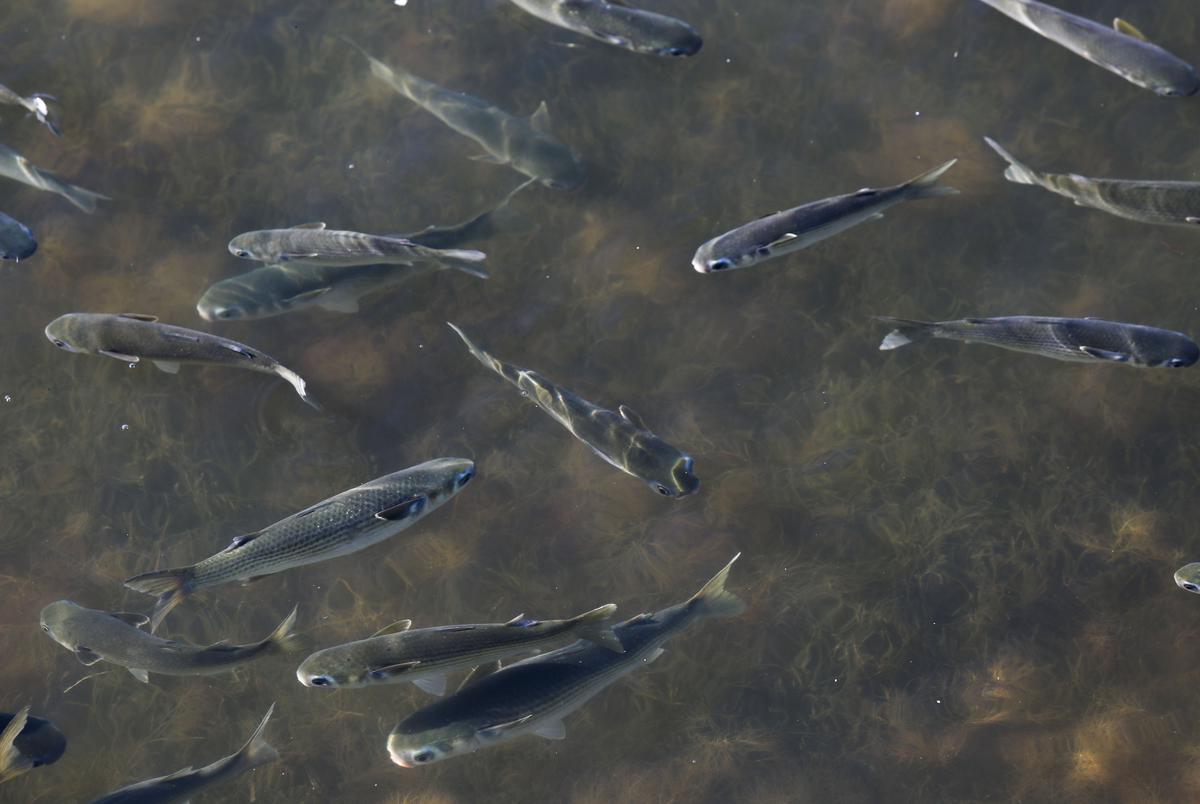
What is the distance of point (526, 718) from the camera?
4.82 metres

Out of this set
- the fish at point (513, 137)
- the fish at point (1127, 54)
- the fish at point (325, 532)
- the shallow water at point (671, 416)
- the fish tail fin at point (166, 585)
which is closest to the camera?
the fish at point (325, 532)

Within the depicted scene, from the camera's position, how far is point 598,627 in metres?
4.84

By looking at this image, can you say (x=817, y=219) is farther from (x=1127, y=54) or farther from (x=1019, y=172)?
(x=1127, y=54)

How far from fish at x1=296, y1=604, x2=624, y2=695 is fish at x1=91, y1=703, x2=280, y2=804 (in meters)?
0.74

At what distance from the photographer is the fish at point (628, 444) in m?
5.05

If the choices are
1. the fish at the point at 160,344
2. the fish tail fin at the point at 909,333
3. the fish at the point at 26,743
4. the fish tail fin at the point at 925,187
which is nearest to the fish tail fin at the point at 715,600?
the fish tail fin at the point at 909,333

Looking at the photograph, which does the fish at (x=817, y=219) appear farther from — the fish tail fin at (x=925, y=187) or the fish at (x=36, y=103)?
the fish at (x=36, y=103)

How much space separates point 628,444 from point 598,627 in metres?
0.99

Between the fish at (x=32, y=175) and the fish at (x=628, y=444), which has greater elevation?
the fish at (x=32, y=175)

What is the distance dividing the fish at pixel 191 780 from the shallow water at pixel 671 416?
0.66 meters

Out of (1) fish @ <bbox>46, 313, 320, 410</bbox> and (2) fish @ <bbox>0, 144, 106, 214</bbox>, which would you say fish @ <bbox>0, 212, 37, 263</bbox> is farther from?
(1) fish @ <bbox>46, 313, 320, 410</bbox>

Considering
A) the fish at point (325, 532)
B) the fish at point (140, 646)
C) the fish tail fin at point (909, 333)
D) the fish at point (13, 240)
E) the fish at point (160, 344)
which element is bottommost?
the fish at point (140, 646)

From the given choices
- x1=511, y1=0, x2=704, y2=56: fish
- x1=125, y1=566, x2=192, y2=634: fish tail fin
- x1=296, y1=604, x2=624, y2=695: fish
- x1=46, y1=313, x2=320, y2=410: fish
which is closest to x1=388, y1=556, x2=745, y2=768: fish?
x1=296, y1=604, x2=624, y2=695: fish

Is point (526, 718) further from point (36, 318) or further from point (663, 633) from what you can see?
point (36, 318)
